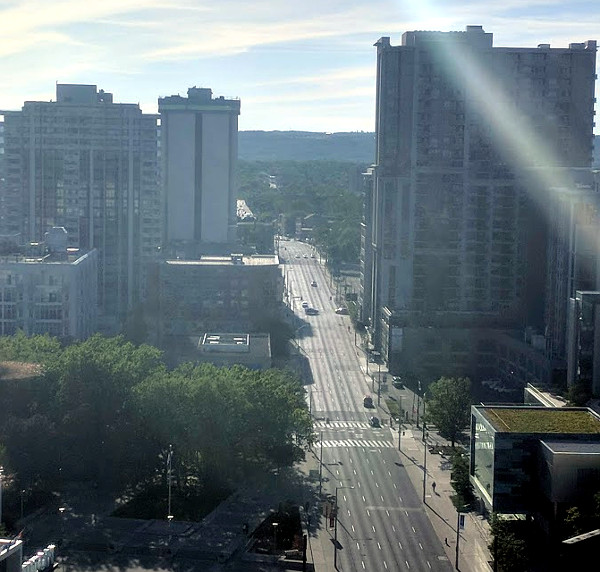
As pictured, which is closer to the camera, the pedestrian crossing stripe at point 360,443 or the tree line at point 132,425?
the tree line at point 132,425

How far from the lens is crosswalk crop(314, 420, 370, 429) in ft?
228

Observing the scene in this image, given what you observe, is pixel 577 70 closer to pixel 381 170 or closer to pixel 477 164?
pixel 477 164

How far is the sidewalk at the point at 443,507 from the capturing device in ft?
158

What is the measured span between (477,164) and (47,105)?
122 feet

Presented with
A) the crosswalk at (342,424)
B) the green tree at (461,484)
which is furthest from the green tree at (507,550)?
the crosswalk at (342,424)

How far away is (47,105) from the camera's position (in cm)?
10000

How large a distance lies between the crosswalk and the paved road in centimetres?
1

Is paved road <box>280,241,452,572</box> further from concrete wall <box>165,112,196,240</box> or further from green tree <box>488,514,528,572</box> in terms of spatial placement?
concrete wall <box>165,112,196,240</box>

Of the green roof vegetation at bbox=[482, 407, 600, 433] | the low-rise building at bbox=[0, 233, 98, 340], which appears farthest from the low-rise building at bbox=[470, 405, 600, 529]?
the low-rise building at bbox=[0, 233, 98, 340]

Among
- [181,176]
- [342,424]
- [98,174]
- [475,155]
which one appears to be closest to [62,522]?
[342,424]

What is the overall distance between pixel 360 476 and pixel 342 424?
11363 millimetres

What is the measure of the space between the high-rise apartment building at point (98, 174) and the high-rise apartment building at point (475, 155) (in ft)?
75.2

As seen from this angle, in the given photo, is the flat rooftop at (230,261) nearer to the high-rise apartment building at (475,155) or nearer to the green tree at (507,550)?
the high-rise apartment building at (475,155)

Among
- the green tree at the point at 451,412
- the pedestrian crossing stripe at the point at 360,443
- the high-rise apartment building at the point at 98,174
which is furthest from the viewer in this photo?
the high-rise apartment building at the point at 98,174
